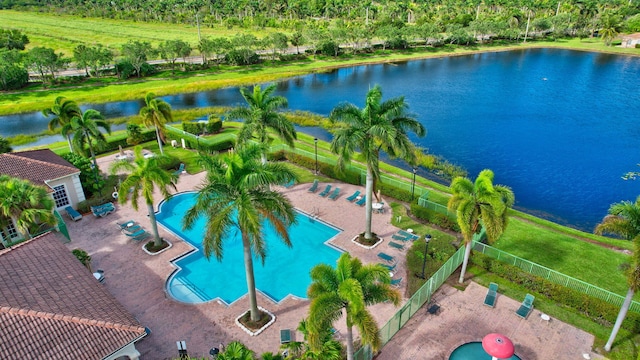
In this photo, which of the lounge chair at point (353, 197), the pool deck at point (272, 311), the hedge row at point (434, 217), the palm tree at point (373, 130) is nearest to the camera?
the pool deck at point (272, 311)

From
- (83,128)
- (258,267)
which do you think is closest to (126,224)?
(258,267)

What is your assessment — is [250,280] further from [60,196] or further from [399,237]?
[60,196]

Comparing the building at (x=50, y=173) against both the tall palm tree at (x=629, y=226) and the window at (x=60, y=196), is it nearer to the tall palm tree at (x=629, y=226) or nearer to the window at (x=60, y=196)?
the window at (x=60, y=196)

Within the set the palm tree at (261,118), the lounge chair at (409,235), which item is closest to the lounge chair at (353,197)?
the lounge chair at (409,235)

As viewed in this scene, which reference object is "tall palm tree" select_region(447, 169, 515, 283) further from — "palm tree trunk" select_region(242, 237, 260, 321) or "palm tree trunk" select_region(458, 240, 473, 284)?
"palm tree trunk" select_region(242, 237, 260, 321)

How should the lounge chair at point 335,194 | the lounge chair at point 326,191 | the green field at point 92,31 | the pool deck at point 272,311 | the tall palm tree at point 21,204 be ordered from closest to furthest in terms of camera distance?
the pool deck at point 272,311, the tall palm tree at point 21,204, the lounge chair at point 335,194, the lounge chair at point 326,191, the green field at point 92,31

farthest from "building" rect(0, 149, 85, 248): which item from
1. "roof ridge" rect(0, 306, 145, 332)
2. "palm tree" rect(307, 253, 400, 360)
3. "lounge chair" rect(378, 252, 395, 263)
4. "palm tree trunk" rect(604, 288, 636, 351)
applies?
"palm tree trunk" rect(604, 288, 636, 351)

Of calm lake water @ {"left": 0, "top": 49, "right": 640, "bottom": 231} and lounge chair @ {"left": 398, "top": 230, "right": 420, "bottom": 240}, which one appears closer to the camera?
lounge chair @ {"left": 398, "top": 230, "right": 420, "bottom": 240}
